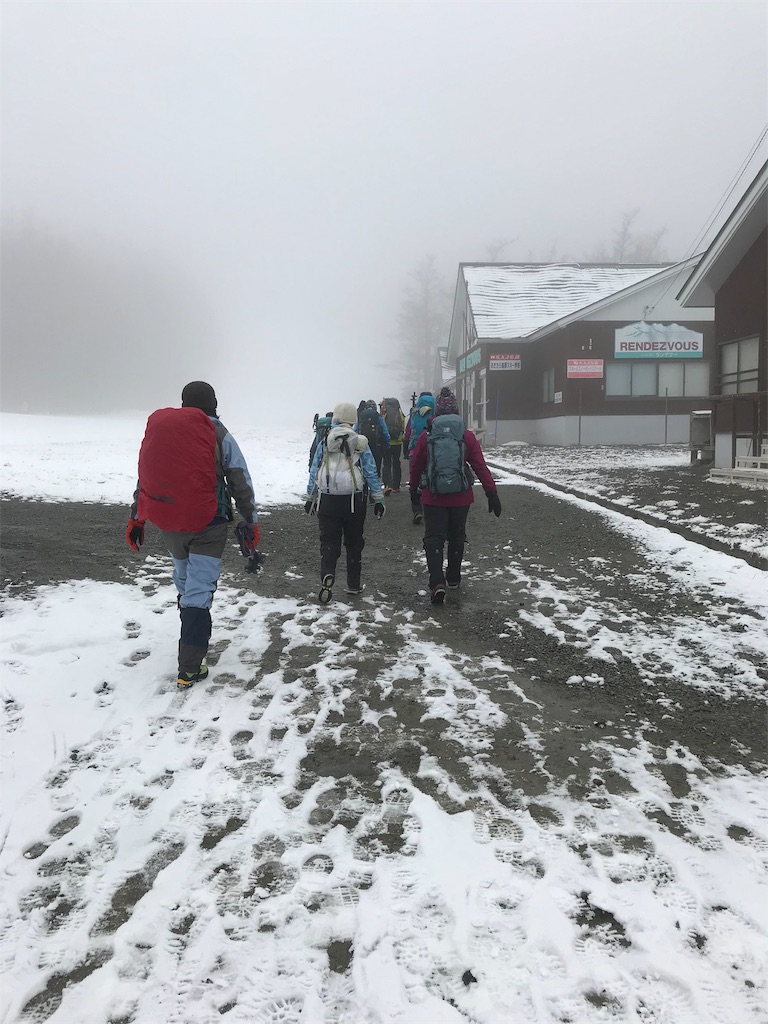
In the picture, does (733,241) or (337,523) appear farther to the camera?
(733,241)

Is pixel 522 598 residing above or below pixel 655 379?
below

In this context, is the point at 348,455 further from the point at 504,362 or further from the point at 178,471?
the point at 504,362

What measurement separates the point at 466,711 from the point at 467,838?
112 centimetres

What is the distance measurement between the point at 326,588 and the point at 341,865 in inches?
136

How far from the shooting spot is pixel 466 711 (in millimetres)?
3637

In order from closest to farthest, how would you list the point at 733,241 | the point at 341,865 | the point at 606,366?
the point at 341,865 < the point at 733,241 < the point at 606,366

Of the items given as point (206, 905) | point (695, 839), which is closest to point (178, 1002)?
point (206, 905)

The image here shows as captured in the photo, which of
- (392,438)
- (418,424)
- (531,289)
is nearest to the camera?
(418,424)

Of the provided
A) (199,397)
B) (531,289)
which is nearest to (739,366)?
(199,397)

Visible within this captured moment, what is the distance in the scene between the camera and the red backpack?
Answer: 12.8ft

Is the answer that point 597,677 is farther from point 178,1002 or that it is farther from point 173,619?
point 173,619

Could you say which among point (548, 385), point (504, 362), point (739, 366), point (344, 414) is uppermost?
point (504, 362)

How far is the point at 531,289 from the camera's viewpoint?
2975 centimetres

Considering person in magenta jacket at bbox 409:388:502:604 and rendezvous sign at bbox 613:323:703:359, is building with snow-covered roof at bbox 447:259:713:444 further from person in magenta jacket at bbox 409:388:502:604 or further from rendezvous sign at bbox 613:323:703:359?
person in magenta jacket at bbox 409:388:502:604
